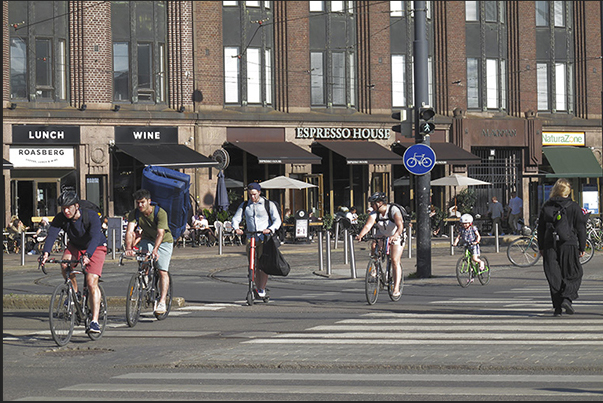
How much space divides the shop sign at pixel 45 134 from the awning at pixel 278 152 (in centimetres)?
573

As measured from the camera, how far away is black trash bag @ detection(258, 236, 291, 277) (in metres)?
14.3

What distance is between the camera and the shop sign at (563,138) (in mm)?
42750

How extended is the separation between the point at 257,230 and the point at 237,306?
3.79 ft

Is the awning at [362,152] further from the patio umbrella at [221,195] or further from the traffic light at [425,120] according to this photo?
the traffic light at [425,120]

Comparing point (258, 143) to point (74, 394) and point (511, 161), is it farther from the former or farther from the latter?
point (74, 394)

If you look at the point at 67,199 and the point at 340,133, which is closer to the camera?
the point at 67,199

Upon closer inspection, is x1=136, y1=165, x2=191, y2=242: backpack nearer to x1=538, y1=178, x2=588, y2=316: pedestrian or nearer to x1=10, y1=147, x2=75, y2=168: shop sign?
x1=538, y1=178, x2=588, y2=316: pedestrian

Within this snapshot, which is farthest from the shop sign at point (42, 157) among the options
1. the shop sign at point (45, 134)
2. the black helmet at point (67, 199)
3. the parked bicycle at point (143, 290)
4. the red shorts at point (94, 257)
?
the black helmet at point (67, 199)

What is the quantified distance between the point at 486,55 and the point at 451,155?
5062 mm

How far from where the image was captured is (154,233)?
12.4 m

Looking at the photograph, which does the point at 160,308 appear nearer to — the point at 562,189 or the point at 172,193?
the point at 172,193

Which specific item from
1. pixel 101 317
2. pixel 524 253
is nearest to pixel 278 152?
pixel 524 253

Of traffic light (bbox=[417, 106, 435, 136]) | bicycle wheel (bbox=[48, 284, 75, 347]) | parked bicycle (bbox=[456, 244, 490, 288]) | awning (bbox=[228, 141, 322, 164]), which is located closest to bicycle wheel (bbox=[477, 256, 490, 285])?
parked bicycle (bbox=[456, 244, 490, 288])

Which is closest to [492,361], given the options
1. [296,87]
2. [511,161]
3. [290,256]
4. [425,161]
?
[425,161]
